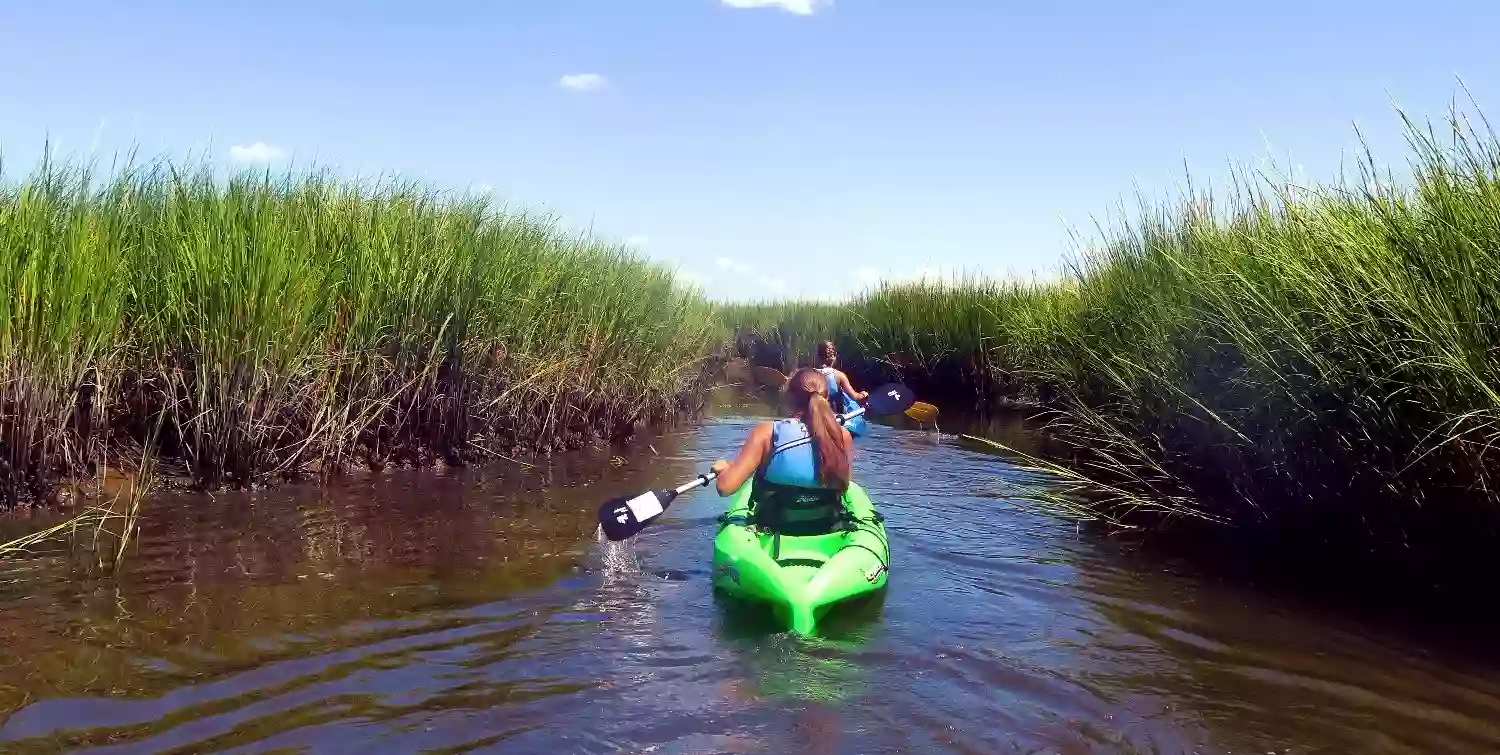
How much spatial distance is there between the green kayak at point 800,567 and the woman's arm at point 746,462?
244 mm

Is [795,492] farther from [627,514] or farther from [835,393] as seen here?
[835,393]

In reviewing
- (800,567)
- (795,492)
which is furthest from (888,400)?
(800,567)

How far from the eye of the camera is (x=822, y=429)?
6.00 metres

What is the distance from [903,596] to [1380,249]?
308 cm

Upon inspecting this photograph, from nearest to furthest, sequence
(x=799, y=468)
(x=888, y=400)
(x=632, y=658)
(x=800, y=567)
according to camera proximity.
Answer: (x=632, y=658), (x=800, y=567), (x=799, y=468), (x=888, y=400)

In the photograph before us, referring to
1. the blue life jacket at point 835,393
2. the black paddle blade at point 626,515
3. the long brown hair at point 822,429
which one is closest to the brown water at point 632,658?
the black paddle blade at point 626,515

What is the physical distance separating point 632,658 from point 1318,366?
3.93m

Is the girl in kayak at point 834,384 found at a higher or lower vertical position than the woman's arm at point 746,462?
higher

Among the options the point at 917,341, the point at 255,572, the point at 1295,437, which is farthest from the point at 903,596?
the point at 917,341

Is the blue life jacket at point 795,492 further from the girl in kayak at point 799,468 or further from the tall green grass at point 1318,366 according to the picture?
the tall green grass at point 1318,366

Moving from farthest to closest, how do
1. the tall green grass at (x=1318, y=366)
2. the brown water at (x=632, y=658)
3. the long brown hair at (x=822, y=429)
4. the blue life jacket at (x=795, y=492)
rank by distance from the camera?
1. the blue life jacket at (x=795, y=492)
2. the long brown hair at (x=822, y=429)
3. the tall green grass at (x=1318, y=366)
4. the brown water at (x=632, y=658)

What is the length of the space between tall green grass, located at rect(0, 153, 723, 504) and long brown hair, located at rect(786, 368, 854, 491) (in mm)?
3621

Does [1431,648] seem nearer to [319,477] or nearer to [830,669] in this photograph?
[830,669]

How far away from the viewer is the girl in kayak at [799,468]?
6059 mm
